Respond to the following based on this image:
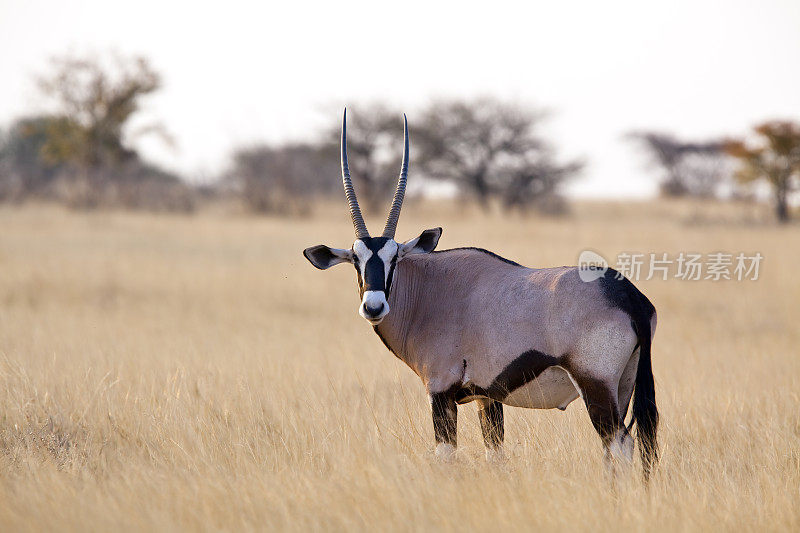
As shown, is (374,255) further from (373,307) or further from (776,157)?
(776,157)

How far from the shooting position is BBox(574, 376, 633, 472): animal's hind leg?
4629mm

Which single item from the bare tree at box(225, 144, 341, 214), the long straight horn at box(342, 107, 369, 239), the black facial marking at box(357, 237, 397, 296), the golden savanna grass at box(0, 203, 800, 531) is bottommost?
the golden savanna grass at box(0, 203, 800, 531)

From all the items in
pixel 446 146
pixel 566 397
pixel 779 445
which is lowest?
pixel 779 445

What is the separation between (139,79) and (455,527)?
1282 inches

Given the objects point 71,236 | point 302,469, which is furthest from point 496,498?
point 71,236

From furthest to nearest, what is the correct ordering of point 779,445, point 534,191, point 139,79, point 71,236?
point 534,191
point 139,79
point 71,236
point 779,445

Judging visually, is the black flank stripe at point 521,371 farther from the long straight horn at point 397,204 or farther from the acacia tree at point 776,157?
the acacia tree at point 776,157

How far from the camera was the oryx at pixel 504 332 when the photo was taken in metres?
4.66

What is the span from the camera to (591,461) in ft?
17.2

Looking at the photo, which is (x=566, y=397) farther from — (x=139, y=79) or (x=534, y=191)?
(x=534, y=191)

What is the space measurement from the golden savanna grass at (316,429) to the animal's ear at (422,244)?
1.18 metres

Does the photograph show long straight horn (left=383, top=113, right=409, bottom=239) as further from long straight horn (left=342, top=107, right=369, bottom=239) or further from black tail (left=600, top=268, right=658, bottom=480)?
black tail (left=600, top=268, right=658, bottom=480)

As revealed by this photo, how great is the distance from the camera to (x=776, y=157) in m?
33.7

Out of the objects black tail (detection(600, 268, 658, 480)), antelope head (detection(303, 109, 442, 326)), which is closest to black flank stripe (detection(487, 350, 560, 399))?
black tail (detection(600, 268, 658, 480))
